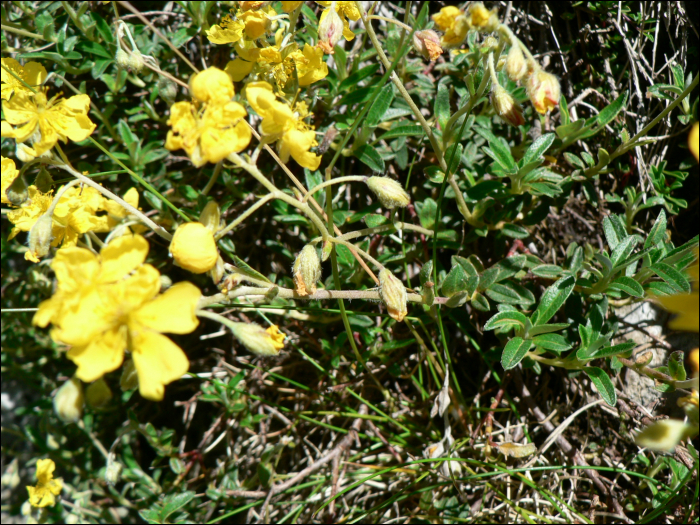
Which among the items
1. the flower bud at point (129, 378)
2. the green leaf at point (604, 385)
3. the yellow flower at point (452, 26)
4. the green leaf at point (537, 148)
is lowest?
the green leaf at point (604, 385)

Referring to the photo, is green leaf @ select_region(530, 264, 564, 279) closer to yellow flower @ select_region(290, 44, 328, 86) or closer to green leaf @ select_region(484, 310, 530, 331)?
green leaf @ select_region(484, 310, 530, 331)

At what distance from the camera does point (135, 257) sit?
1.30 metres

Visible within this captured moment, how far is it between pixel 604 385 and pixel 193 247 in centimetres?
140

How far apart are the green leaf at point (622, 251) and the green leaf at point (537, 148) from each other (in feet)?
1.37

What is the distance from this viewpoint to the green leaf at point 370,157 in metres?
1.94

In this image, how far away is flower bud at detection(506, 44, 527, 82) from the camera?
142 cm

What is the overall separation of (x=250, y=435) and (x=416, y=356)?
915mm

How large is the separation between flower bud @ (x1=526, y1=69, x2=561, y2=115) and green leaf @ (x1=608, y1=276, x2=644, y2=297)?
675 millimetres

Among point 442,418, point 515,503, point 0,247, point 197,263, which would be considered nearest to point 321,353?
point 442,418

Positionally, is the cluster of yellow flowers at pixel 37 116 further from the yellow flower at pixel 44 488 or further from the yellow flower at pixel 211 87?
the yellow flower at pixel 44 488

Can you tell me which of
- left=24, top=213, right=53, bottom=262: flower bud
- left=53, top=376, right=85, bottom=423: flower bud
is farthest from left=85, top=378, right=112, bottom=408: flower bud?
left=24, top=213, right=53, bottom=262: flower bud

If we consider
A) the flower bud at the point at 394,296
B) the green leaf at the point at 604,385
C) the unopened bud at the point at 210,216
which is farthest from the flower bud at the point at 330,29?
the green leaf at the point at 604,385

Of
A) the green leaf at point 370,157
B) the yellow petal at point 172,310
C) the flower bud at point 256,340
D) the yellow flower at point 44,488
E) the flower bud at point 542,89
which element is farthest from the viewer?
the yellow flower at point 44,488

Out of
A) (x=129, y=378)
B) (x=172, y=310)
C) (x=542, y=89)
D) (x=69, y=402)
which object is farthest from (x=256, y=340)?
(x=542, y=89)
